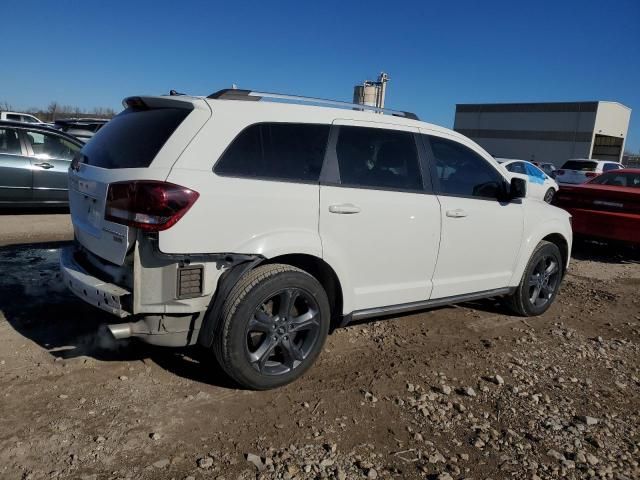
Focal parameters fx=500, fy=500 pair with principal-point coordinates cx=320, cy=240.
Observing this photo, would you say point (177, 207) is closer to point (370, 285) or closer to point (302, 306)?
point (302, 306)

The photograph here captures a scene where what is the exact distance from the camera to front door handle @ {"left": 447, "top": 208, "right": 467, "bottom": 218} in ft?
13.3

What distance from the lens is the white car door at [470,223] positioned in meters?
4.10

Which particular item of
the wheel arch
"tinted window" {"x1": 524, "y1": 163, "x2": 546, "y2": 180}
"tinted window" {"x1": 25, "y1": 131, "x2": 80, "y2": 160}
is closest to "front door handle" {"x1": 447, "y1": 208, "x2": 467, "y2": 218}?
the wheel arch

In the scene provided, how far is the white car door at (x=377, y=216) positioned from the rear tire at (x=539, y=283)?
147 cm

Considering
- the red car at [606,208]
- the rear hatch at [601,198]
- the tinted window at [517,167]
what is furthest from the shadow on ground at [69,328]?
the tinted window at [517,167]

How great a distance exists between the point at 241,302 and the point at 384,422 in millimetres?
1132

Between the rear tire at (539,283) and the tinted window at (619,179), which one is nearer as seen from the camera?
the rear tire at (539,283)

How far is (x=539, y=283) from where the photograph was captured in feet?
17.1

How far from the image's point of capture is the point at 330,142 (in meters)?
3.50

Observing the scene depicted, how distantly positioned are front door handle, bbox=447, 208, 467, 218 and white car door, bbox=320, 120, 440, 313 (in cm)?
15

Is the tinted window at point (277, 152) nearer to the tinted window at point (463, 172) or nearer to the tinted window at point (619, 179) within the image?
the tinted window at point (463, 172)

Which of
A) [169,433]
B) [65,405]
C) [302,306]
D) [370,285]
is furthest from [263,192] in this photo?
[65,405]

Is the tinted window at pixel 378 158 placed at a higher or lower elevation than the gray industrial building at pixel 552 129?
lower

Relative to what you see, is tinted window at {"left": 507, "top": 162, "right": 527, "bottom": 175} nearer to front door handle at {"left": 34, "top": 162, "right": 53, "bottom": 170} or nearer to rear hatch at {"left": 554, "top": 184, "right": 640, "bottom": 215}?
rear hatch at {"left": 554, "top": 184, "right": 640, "bottom": 215}
